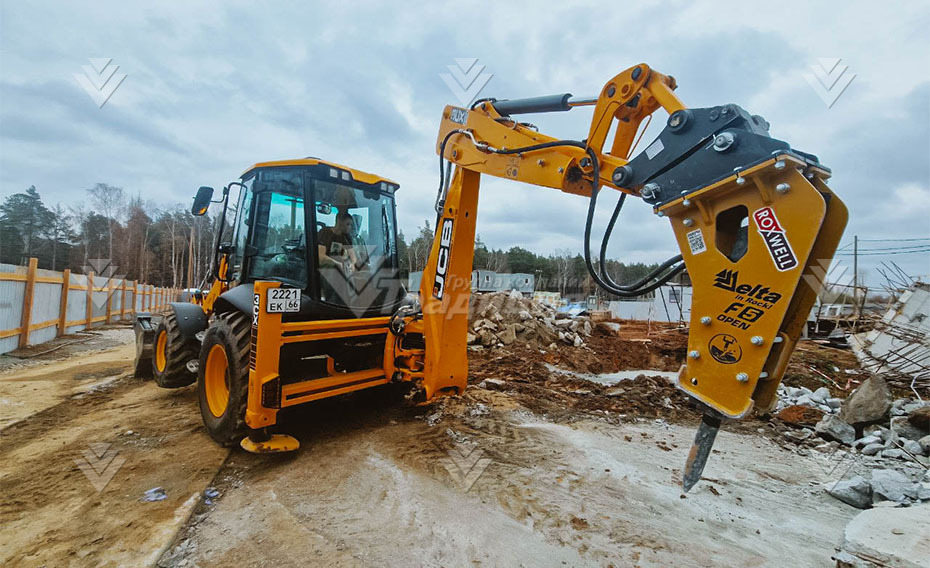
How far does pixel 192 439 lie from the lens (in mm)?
4082

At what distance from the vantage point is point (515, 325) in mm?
10688

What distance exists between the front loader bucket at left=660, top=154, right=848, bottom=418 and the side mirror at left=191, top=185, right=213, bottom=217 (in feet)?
14.4

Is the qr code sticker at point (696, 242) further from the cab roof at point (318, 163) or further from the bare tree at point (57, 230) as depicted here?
the bare tree at point (57, 230)

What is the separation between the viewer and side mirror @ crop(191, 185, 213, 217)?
4.41m

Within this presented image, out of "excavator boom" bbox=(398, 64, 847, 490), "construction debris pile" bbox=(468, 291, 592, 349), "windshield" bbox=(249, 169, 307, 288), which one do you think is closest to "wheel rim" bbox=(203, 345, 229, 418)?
"windshield" bbox=(249, 169, 307, 288)

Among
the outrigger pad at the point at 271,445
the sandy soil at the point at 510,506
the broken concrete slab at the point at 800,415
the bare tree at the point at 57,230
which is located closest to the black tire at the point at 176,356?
the sandy soil at the point at 510,506

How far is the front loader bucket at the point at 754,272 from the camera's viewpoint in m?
1.80

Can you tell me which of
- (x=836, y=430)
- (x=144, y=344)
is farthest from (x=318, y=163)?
(x=836, y=430)

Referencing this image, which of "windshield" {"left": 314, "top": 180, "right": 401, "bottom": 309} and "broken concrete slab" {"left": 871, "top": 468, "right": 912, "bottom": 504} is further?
"windshield" {"left": 314, "top": 180, "right": 401, "bottom": 309}

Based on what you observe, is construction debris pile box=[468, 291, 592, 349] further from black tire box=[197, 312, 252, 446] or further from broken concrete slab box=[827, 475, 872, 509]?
broken concrete slab box=[827, 475, 872, 509]

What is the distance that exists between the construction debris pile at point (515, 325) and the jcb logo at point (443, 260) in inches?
239

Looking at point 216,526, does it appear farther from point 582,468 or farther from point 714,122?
point 714,122

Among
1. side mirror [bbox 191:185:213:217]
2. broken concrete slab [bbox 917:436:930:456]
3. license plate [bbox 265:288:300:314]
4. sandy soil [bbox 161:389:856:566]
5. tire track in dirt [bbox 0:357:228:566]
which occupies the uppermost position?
side mirror [bbox 191:185:213:217]

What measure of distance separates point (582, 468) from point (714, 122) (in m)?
2.69
